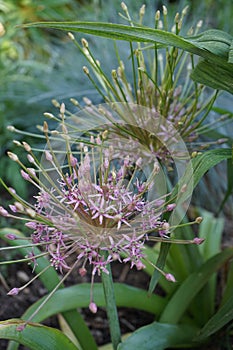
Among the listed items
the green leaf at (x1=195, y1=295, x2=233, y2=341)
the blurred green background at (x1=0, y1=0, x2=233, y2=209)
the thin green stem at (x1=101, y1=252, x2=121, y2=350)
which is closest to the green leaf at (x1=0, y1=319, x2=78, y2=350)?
the thin green stem at (x1=101, y1=252, x2=121, y2=350)

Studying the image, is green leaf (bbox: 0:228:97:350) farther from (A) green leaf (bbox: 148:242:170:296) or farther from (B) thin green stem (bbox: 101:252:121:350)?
(A) green leaf (bbox: 148:242:170:296)

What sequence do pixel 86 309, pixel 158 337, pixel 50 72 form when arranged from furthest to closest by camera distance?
pixel 50 72 → pixel 86 309 → pixel 158 337

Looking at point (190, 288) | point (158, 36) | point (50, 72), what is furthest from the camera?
point (50, 72)

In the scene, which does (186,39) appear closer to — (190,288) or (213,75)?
(213,75)

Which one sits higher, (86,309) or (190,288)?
(190,288)

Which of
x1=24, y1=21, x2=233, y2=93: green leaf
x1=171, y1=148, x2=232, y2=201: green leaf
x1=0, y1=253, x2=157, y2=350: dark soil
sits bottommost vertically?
x1=0, y1=253, x2=157, y2=350: dark soil

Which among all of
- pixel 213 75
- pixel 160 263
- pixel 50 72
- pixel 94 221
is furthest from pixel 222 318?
pixel 50 72

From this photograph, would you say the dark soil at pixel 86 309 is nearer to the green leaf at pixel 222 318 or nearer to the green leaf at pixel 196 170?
the green leaf at pixel 222 318

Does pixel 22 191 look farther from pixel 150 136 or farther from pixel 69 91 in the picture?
pixel 150 136
